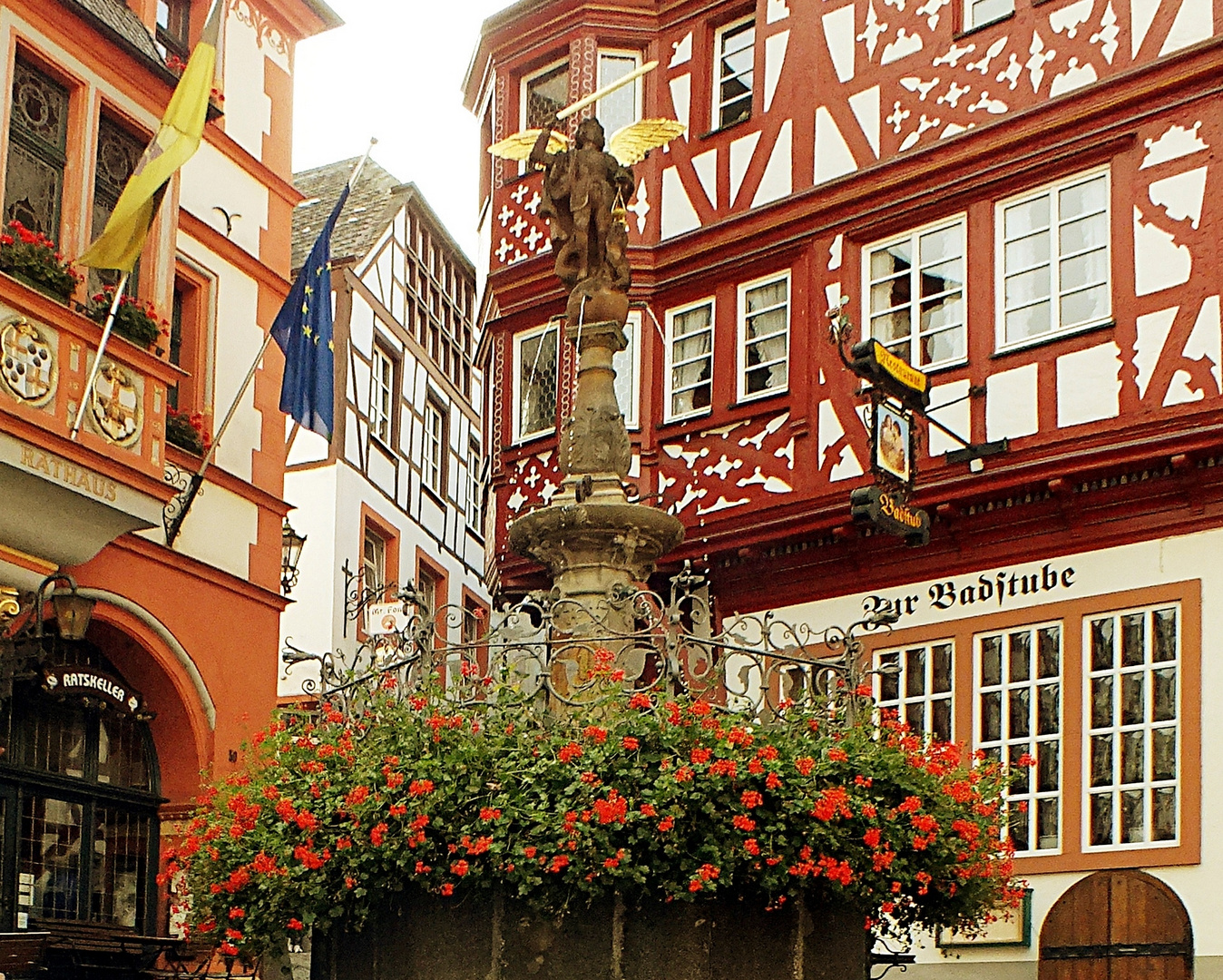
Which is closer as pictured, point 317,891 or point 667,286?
point 317,891

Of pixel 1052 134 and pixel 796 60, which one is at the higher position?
pixel 796 60

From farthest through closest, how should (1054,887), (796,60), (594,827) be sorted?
(796,60) < (1054,887) < (594,827)

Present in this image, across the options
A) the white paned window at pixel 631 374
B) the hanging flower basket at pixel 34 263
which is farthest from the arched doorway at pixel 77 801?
the white paned window at pixel 631 374

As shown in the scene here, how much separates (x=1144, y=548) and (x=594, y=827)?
7.13m

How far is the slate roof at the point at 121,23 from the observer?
50.3 ft

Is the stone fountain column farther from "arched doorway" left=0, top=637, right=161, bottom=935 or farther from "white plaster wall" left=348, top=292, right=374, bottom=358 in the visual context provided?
"white plaster wall" left=348, top=292, right=374, bottom=358

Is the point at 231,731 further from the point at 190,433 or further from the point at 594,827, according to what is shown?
the point at 594,827

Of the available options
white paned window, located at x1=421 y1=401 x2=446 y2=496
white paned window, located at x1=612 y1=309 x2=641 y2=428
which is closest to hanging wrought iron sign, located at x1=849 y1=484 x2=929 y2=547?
white paned window, located at x1=612 y1=309 x2=641 y2=428

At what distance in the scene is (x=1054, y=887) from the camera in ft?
48.7

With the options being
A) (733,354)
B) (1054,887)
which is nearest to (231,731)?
(733,354)

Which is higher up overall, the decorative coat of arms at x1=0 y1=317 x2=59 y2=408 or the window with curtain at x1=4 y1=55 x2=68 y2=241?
the window with curtain at x1=4 y1=55 x2=68 y2=241

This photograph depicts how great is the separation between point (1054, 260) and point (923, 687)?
332 centimetres

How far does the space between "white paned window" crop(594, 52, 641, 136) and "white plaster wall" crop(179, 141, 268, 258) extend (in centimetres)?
333

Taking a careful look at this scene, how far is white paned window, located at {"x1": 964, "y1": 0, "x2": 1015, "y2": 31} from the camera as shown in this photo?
1706 cm
